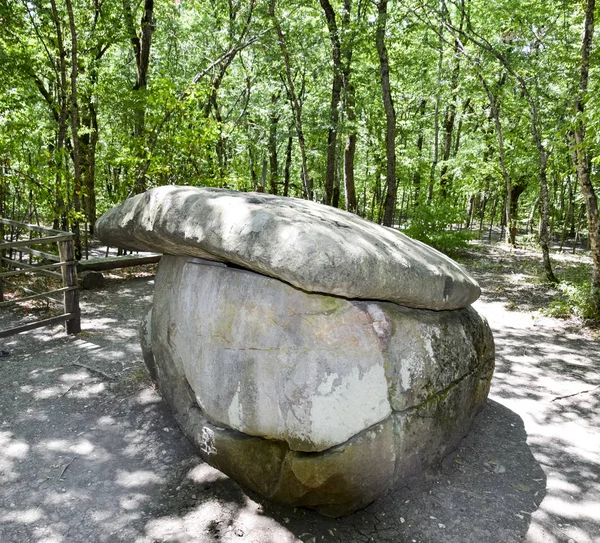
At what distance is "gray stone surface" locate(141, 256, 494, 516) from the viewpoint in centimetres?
273

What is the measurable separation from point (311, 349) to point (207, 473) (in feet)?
4.15

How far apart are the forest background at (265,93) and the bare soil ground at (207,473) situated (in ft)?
10.5

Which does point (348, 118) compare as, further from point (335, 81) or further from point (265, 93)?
point (265, 93)

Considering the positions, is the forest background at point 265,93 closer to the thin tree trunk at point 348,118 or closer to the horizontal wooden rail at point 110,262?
the thin tree trunk at point 348,118

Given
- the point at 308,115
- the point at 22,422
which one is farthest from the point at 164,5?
the point at 22,422

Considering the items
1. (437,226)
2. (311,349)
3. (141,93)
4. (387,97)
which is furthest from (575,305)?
(141,93)

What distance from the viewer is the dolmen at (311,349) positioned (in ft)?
8.85

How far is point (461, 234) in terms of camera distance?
1173 centimetres

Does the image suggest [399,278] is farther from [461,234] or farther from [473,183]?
[473,183]

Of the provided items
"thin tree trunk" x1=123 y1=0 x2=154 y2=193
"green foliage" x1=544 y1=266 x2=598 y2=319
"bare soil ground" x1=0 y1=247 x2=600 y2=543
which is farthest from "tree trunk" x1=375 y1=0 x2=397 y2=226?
"bare soil ground" x1=0 y1=247 x2=600 y2=543

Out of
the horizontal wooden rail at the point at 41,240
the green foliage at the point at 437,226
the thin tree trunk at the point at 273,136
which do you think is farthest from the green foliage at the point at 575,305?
the thin tree trunk at the point at 273,136

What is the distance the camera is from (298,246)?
8.20ft

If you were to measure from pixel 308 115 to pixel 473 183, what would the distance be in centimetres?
654

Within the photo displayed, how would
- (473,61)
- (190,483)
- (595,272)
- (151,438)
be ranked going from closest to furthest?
(190,483) < (151,438) < (595,272) < (473,61)
